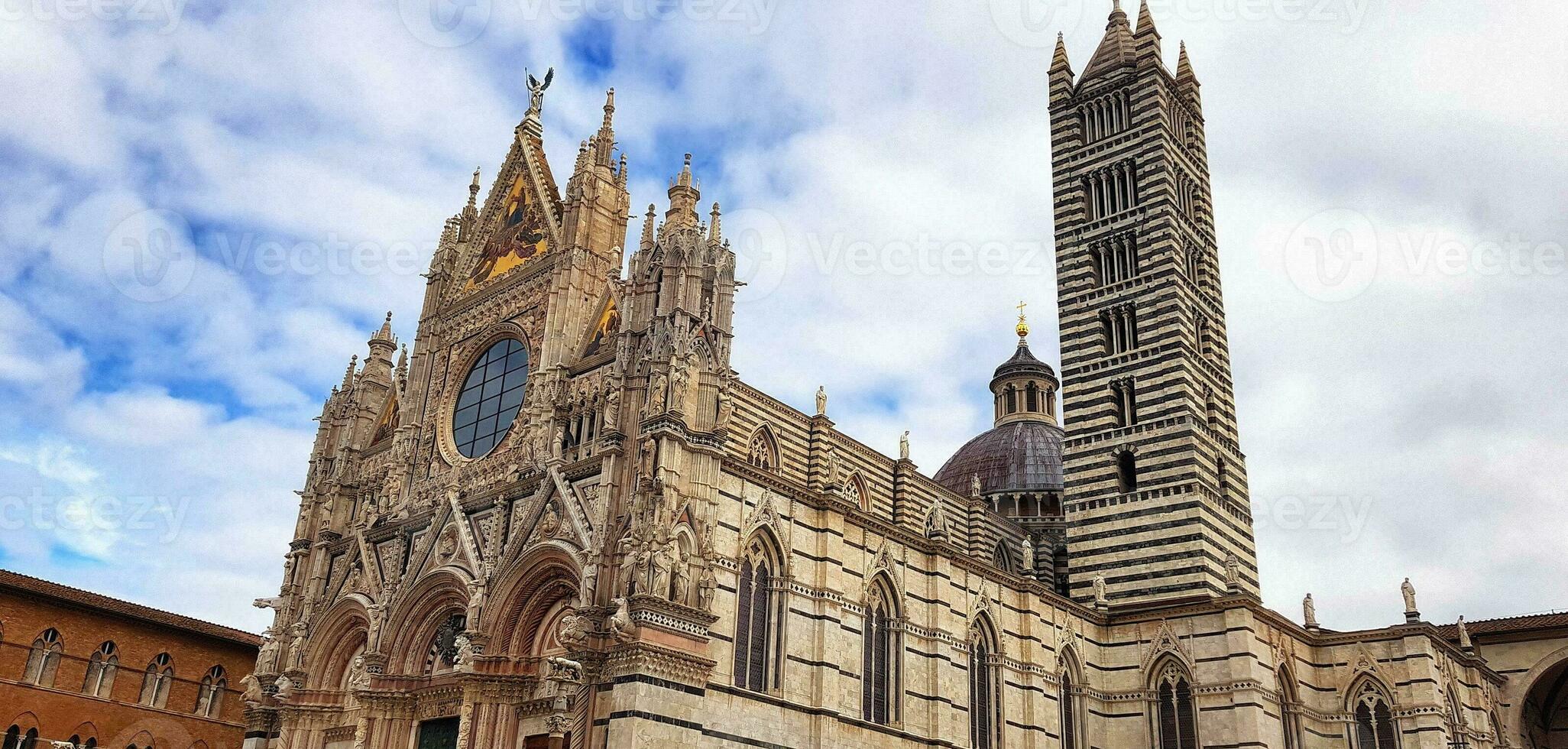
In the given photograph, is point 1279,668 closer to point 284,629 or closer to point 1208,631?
point 1208,631

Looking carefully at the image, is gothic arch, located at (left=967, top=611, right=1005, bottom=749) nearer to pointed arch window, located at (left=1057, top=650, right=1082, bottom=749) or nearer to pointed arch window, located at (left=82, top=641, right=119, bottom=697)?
pointed arch window, located at (left=1057, top=650, right=1082, bottom=749)

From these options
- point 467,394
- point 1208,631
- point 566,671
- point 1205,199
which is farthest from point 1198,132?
point 566,671

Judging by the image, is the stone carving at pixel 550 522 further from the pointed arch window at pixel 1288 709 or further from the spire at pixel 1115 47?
the spire at pixel 1115 47

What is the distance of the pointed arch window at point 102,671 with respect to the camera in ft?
102

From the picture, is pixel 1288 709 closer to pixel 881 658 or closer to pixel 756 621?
pixel 881 658

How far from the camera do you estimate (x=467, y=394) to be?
99.0 feet

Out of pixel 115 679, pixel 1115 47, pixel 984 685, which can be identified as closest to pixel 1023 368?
pixel 1115 47

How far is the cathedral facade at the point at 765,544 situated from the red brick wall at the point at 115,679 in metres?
4.47

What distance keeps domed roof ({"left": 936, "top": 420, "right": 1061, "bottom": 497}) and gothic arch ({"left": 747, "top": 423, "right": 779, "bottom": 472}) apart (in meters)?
13.5

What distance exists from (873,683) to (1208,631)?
1072cm

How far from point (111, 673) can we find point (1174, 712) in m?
28.3

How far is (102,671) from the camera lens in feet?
103

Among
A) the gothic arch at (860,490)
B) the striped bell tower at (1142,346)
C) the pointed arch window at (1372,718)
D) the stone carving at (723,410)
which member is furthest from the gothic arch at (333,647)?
the pointed arch window at (1372,718)

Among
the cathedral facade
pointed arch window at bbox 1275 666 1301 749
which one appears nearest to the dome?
the cathedral facade
